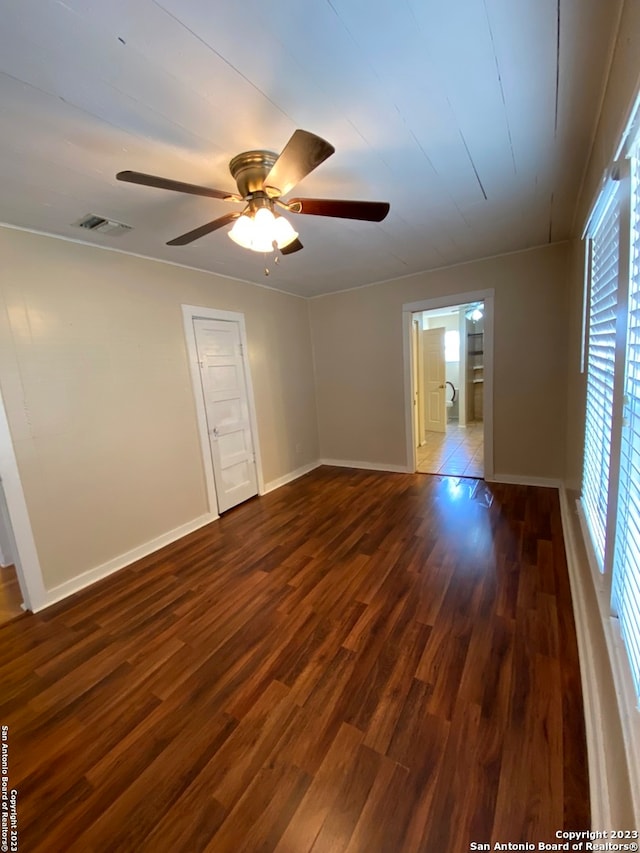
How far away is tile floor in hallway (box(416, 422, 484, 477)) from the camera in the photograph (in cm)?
436

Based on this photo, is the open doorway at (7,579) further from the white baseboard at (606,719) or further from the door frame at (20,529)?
the white baseboard at (606,719)

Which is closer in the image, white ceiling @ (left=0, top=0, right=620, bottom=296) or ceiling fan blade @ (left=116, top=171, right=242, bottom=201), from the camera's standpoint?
white ceiling @ (left=0, top=0, right=620, bottom=296)

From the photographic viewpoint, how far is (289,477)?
14.8 ft

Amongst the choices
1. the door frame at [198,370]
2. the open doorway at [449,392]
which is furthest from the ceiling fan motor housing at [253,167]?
the open doorway at [449,392]

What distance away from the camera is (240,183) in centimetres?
162

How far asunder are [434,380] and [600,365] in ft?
16.1

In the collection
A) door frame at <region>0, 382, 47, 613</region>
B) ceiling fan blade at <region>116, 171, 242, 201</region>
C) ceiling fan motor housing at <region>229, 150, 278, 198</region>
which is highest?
ceiling fan motor housing at <region>229, 150, 278, 198</region>

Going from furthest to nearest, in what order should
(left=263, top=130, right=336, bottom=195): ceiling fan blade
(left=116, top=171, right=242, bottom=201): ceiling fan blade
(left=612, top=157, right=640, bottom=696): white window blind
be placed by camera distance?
(left=116, top=171, right=242, bottom=201): ceiling fan blade → (left=263, top=130, right=336, bottom=195): ceiling fan blade → (left=612, top=157, right=640, bottom=696): white window blind

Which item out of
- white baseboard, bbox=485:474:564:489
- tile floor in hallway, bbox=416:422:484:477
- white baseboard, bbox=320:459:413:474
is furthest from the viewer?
white baseboard, bbox=320:459:413:474

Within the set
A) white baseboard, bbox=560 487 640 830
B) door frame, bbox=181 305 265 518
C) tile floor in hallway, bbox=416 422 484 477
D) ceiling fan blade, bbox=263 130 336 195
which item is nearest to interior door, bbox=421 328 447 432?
tile floor in hallway, bbox=416 422 484 477

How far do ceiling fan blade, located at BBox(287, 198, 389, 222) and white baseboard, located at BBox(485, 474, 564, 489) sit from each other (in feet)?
10.6

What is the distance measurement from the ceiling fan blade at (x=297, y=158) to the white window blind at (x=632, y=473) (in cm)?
105

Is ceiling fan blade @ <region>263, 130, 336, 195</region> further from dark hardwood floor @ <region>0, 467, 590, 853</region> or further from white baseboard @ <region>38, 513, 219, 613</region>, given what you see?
white baseboard @ <region>38, 513, 219, 613</region>

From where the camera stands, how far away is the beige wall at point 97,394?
2.21 m
